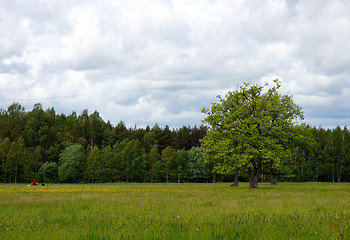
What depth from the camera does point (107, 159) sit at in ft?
306

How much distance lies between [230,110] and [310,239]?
34511 millimetres

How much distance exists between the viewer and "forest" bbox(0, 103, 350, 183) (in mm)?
83125

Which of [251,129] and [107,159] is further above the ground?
[251,129]

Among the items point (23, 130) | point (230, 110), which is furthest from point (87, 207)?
point (23, 130)

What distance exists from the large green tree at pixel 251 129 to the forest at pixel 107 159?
122 ft

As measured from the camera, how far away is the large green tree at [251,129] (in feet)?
119

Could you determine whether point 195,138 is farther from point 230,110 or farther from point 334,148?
point 230,110

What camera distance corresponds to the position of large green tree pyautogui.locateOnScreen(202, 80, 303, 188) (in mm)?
36344

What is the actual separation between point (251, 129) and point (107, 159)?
65.8m

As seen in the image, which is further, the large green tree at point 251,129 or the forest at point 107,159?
the forest at point 107,159

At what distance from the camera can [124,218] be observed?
11.6 m

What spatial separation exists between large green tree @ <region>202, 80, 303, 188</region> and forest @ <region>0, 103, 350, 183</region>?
122 ft

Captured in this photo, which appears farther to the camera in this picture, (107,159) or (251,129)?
(107,159)

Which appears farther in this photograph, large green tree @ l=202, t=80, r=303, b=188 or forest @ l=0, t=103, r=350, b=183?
forest @ l=0, t=103, r=350, b=183
